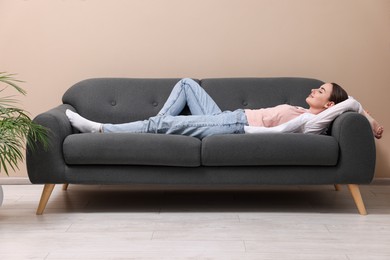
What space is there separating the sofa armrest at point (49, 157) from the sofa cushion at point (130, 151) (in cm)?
5

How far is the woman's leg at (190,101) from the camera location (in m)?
3.41

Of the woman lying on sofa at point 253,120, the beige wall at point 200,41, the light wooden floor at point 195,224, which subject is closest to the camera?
the light wooden floor at point 195,224

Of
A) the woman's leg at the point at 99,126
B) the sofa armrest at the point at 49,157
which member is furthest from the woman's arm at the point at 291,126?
the sofa armrest at the point at 49,157

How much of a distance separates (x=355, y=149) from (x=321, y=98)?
18.9 inches

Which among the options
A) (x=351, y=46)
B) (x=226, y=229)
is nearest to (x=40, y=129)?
(x=226, y=229)

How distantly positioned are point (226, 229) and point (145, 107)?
1183 millimetres

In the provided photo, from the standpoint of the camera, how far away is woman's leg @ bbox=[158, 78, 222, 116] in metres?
3.41

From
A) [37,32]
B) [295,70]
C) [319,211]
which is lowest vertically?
[319,211]

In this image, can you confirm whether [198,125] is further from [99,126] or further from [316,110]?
[316,110]

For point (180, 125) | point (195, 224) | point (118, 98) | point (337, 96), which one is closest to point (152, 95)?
point (118, 98)

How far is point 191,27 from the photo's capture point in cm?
382

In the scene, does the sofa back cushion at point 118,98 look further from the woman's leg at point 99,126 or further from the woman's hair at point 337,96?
the woman's hair at point 337,96

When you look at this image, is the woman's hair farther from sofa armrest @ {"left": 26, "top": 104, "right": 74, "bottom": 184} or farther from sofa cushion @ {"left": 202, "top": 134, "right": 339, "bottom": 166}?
sofa armrest @ {"left": 26, "top": 104, "right": 74, "bottom": 184}

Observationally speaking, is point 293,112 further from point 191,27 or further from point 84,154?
point 84,154
